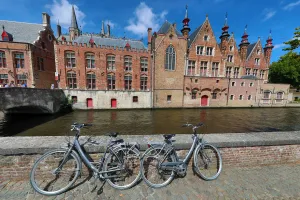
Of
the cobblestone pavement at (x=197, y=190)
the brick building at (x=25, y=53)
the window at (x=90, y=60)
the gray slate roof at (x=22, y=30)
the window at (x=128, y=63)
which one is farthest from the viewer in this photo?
the window at (x=128, y=63)

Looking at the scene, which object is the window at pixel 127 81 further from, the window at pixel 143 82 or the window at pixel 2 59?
the window at pixel 2 59

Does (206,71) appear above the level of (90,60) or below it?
below

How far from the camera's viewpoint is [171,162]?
2344 millimetres

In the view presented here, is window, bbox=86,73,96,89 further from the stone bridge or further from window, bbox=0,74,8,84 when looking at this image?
window, bbox=0,74,8,84

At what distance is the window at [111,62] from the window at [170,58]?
28.2 feet

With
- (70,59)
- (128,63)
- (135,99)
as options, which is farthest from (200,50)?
(70,59)

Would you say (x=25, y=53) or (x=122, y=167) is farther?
(x=25, y=53)

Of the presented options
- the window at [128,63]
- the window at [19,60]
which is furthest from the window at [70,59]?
the window at [128,63]

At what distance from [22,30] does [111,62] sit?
14.1m

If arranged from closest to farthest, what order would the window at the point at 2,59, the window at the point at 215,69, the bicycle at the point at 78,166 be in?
the bicycle at the point at 78,166 < the window at the point at 2,59 < the window at the point at 215,69

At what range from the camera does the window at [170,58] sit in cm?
2043

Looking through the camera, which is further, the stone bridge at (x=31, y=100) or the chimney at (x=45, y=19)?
the chimney at (x=45, y=19)

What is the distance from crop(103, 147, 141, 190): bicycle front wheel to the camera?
2232 millimetres

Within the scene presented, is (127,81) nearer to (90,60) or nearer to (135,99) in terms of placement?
(135,99)
